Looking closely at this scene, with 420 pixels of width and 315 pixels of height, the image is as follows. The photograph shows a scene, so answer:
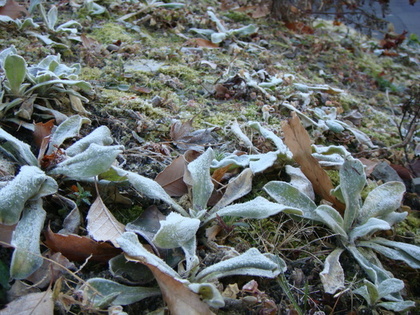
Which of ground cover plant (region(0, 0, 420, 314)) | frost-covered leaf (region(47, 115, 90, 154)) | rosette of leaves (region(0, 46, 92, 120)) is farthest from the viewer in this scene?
rosette of leaves (region(0, 46, 92, 120))

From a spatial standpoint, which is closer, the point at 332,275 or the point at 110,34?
the point at 332,275

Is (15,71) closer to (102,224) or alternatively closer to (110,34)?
(102,224)

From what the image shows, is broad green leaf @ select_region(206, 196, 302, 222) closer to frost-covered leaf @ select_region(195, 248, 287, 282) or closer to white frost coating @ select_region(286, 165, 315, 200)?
frost-covered leaf @ select_region(195, 248, 287, 282)

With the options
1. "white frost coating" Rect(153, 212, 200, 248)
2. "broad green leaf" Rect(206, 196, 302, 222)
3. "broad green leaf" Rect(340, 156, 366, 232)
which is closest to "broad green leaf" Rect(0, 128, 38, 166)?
"white frost coating" Rect(153, 212, 200, 248)

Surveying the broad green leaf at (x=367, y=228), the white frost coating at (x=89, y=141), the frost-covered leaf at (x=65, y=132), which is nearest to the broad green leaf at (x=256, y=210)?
the broad green leaf at (x=367, y=228)

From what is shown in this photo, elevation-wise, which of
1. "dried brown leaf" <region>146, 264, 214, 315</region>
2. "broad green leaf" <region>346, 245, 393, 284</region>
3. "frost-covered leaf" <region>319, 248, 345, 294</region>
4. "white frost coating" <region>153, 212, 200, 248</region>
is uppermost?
"white frost coating" <region>153, 212, 200, 248</region>

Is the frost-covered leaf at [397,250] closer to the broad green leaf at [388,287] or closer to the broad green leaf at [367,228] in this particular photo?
the broad green leaf at [367,228]

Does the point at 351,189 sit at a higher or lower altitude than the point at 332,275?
higher

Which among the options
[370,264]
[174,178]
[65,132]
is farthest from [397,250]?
[65,132]
